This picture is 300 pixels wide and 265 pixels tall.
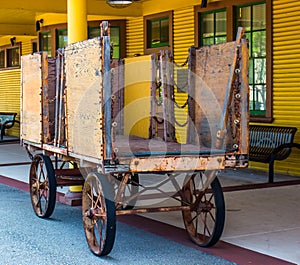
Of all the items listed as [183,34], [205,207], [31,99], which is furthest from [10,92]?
[205,207]

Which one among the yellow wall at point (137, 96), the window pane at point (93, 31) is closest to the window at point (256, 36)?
the yellow wall at point (137, 96)

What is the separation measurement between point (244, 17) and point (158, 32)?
350 centimetres

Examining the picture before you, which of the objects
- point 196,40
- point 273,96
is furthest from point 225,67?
point 196,40

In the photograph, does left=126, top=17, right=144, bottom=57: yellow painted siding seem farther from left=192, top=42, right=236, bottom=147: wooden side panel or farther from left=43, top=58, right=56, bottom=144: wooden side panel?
left=192, top=42, right=236, bottom=147: wooden side panel

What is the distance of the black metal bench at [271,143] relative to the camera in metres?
11.2

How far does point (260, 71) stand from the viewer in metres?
13.0

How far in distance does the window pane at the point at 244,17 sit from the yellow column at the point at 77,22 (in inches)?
175

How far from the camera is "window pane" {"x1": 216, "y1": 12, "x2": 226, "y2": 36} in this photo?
546 inches

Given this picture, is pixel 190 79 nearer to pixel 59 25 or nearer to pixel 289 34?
pixel 289 34

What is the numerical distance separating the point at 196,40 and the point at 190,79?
728 cm

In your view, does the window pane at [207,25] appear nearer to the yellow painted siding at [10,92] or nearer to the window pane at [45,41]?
the window pane at [45,41]

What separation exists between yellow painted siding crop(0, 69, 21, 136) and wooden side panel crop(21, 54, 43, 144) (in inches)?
536

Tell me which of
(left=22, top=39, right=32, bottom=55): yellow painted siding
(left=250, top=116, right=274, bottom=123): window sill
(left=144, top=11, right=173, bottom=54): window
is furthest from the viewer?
(left=22, top=39, right=32, bottom=55): yellow painted siding

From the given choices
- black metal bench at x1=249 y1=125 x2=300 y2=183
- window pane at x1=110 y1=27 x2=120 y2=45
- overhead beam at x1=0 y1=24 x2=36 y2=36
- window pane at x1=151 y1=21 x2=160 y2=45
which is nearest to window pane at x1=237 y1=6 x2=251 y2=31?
black metal bench at x1=249 y1=125 x2=300 y2=183
